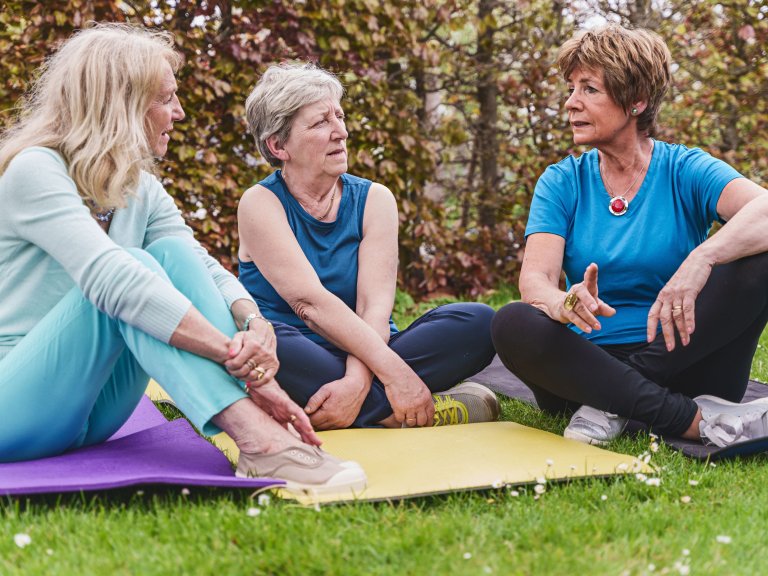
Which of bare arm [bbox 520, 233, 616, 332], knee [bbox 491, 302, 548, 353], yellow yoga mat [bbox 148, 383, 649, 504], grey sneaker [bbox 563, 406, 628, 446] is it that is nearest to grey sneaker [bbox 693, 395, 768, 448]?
grey sneaker [bbox 563, 406, 628, 446]

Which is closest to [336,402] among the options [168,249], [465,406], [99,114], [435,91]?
[465,406]

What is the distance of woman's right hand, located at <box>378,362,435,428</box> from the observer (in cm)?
303

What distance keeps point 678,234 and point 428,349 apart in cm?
92

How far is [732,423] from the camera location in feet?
8.91

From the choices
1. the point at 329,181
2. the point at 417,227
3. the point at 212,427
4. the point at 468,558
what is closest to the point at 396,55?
the point at 417,227

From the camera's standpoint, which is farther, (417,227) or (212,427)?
(417,227)

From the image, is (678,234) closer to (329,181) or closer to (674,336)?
(674,336)

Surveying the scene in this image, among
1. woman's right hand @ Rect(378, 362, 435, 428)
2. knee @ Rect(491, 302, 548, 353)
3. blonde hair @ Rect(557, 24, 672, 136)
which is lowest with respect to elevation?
woman's right hand @ Rect(378, 362, 435, 428)

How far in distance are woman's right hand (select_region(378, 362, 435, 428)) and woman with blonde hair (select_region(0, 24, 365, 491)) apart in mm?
662

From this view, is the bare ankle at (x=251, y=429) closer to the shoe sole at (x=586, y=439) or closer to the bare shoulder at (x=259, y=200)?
the shoe sole at (x=586, y=439)

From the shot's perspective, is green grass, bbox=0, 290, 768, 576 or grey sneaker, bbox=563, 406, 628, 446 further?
grey sneaker, bbox=563, 406, 628, 446

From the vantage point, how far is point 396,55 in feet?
19.2

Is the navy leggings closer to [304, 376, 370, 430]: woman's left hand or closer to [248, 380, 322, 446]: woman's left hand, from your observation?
[304, 376, 370, 430]: woman's left hand

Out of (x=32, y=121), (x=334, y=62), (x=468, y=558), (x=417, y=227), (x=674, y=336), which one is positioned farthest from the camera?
(x=417, y=227)
